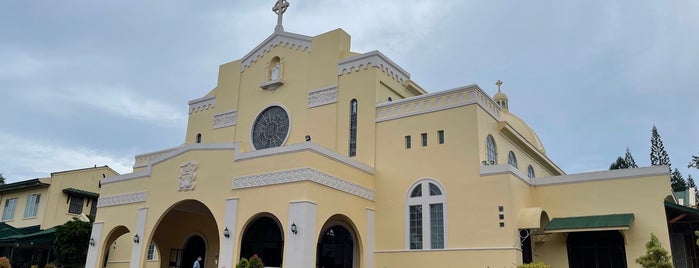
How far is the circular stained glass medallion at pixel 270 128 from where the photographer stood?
23422mm

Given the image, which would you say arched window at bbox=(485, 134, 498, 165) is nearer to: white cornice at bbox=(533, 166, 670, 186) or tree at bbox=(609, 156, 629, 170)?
white cornice at bbox=(533, 166, 670, 186)

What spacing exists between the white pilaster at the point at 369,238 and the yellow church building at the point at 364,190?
6 centimetres

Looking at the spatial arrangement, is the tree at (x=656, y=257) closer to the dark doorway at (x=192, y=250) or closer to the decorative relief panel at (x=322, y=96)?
the decorative relief panel at (x=322, y=96)

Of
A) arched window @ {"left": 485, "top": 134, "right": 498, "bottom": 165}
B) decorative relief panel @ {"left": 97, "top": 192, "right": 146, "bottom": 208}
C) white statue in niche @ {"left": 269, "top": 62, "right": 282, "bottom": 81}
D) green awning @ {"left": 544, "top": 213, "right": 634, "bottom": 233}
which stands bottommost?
green awning @ {"left": 544, "top": 213, "right": 634, "bottom": 233}

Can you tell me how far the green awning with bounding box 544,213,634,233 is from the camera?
1744cm

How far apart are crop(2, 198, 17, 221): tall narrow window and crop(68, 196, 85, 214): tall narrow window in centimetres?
395

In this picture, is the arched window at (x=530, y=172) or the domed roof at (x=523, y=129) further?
the domed roof at (x=523, y=129)

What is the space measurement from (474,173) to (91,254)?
15294mm

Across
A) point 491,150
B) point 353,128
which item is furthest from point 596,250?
point 353,128

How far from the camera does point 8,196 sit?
110 ft

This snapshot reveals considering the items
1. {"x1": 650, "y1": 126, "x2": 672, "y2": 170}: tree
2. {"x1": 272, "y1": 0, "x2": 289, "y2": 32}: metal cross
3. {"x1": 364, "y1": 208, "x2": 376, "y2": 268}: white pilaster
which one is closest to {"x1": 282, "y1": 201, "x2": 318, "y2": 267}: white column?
{"x1": 364, "y1": 208, "x2": 376, "y2": 268}: white pilaster

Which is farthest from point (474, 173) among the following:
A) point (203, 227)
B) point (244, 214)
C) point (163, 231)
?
point (163, 231)

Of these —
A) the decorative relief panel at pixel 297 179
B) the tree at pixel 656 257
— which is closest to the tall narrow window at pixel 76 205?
the decorative relief panel at pixel 297 179

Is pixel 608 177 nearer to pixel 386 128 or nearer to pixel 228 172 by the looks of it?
pixel 386 128
